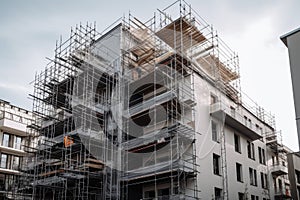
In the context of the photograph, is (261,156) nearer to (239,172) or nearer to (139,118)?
(239,172)

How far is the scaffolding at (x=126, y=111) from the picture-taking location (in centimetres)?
1738

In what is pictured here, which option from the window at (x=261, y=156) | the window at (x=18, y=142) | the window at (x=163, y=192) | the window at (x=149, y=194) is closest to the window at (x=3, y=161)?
the window at (x=18, y=142)

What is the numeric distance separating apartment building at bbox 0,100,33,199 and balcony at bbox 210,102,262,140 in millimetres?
14852

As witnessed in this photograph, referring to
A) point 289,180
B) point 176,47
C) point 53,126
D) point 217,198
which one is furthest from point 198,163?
point 289,180

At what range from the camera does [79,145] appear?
19234mm

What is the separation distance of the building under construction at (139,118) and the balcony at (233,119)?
5cm

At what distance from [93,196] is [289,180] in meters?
16.7

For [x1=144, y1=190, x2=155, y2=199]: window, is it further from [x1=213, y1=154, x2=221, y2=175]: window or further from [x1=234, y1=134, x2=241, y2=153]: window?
[x1=234, y1=134, x2=241, y2=153]: window

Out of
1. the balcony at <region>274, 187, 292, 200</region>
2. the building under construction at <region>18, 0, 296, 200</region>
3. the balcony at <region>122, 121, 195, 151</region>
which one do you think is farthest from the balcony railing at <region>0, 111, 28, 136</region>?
the balcony at <region>274, 187, 292, 200</region>

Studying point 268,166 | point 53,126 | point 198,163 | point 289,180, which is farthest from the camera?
point 289,180

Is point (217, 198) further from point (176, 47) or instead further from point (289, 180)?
point (289, 180)

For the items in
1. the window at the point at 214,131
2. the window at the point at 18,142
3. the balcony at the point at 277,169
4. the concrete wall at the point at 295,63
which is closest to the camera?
the concrete wall at the point at 295,63

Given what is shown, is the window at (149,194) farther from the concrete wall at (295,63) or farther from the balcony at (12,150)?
the balcony at (12,150)

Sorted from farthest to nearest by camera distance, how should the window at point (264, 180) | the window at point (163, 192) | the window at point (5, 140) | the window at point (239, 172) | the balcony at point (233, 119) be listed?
1. the window at point (5, 140)
2. the window at point (264, 180)
3. the window at point (239, 172)
4. the balcony at point (233, 119)
5. the window at point (163, 192)
